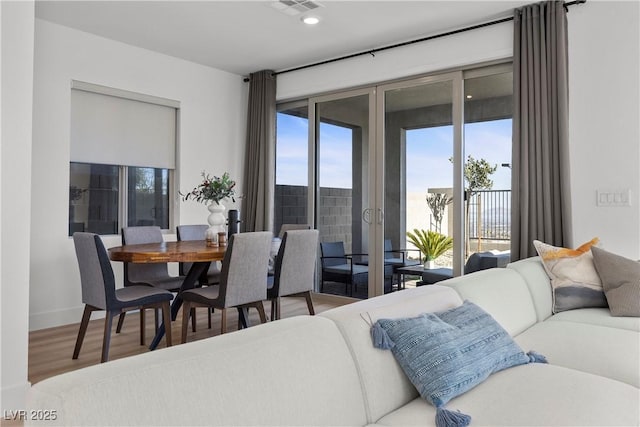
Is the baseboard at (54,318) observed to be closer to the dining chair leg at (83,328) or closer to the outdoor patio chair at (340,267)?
the dining chair leg at (83,328)

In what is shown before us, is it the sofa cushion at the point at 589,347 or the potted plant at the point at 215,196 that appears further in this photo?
the potted plant at the point at 215,196

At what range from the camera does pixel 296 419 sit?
1189 mm

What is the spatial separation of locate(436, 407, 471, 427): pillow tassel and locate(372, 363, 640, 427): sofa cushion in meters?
0.03

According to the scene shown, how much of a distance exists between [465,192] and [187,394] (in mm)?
3751

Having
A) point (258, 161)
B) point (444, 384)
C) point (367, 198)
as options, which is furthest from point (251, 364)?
point (258, 161)

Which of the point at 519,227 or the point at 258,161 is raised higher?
the point at 258,161

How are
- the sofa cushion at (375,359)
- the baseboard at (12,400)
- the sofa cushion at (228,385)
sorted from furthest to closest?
the baseboard at (12,400) < the sofa cushion at (375,359) < the sofa cushion at (228,385)

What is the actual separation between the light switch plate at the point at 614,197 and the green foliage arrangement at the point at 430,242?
50.9 inches

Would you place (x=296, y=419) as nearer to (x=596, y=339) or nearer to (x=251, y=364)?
(x=251, y=364)

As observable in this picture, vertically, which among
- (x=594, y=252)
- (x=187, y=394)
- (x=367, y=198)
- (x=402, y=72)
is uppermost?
(x=402, y=72)

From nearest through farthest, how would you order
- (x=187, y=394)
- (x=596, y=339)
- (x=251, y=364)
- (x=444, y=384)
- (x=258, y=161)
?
(x=187, y=394), (x=251, y=364), (x=444, y=384), (x=596, y=339), (x=258, y=161)

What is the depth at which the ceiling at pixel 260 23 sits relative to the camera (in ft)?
12.5

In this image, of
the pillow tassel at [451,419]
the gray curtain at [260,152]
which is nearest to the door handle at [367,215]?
the gray curtain at [260,152]

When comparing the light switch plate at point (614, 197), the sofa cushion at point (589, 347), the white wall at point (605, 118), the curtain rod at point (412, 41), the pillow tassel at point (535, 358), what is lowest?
the sofa cushion at point (589, 347)
